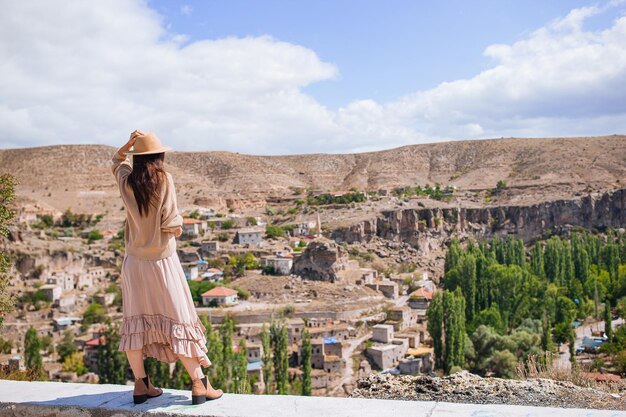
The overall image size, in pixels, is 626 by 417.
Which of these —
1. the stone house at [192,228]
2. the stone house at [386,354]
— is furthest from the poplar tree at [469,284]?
the stone house at [192,228]

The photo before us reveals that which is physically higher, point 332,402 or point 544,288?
point 332,402

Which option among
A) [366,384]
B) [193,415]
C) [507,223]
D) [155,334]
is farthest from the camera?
[507,223]

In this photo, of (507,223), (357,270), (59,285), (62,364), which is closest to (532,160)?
(507,223)

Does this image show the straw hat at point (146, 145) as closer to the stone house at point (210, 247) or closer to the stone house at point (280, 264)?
the stone house at point (280, 264)

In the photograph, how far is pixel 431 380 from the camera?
4.88m

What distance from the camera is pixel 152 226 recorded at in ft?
11.8

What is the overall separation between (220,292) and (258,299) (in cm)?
239

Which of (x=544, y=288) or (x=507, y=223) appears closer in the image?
(x=544, y=288)

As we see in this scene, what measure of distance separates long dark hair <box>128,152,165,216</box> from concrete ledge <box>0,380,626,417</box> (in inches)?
46.0

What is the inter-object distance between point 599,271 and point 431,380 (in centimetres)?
3588

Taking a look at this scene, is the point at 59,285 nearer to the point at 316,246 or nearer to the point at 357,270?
the point at 316,246

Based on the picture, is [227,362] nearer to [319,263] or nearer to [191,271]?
[319,263]

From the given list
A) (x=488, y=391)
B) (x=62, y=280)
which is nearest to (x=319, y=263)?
(x=62, y=280)

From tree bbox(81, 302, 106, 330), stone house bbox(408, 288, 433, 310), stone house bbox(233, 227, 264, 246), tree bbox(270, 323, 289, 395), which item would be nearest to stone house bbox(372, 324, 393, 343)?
tree bbox(270, 323, 289, 395)
